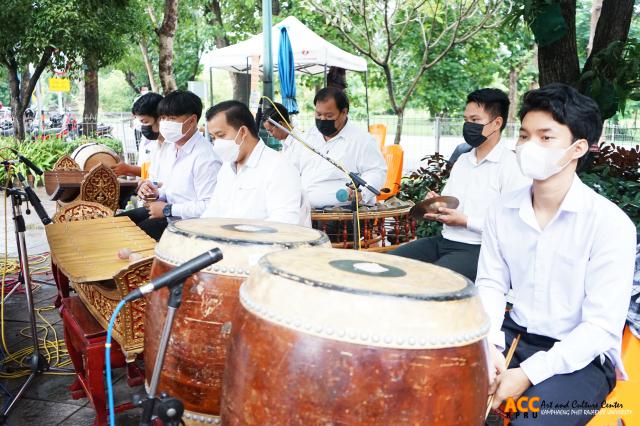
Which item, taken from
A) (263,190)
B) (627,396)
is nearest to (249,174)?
(263,190)

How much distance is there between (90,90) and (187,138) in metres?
12.0

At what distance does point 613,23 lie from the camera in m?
4.77

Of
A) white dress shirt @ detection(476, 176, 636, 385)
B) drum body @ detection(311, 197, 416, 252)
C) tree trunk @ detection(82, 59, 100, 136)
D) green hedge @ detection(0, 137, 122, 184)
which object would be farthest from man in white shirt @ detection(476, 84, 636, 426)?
tree trunk @ detection(82, 59, 100, 136)

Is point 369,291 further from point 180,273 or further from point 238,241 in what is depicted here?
point 238,241

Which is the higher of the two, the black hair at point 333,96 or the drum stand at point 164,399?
the black hair at point 333,96

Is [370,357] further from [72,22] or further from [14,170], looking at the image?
[72,22]

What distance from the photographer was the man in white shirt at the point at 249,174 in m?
3.18

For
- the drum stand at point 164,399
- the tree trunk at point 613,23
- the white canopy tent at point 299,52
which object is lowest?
the drum stand at point 164,399

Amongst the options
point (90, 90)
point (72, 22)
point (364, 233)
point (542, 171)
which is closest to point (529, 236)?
point (542, 171)

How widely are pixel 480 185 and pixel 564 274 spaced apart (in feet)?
4.37

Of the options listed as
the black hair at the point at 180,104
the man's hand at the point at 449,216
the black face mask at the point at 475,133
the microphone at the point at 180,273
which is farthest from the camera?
the black hair at the point at 180,104

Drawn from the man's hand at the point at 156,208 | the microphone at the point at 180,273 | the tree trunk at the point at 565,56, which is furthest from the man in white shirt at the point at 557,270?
the tree trunk at the point at 565,56

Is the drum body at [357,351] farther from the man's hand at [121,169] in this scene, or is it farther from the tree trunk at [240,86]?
the tree trunk at [240,86]

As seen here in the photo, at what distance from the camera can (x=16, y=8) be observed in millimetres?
9352
